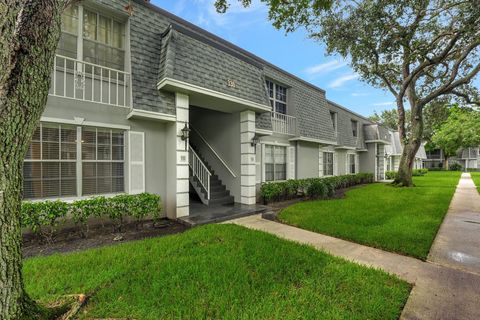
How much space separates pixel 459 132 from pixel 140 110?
45.1m

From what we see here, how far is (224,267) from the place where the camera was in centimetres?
338

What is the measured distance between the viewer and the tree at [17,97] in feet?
5.41

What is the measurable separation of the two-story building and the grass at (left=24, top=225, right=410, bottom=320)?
7.29ft

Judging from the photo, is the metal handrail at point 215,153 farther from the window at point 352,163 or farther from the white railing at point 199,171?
the window at point 352,163

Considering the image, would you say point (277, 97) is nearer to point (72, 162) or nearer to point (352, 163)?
point (72, 162)

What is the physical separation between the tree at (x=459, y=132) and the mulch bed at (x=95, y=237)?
131 ft

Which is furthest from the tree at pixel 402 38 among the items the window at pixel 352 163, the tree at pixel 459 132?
the tree at pixel 459 132

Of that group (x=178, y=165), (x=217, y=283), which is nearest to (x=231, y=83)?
(x=178, y=165)

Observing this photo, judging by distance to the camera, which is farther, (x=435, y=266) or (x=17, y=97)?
(x=435, y=266)

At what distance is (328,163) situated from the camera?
14914 mm

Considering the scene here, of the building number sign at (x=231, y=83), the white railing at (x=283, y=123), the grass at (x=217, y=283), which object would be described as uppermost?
the building number sign at (x=231, y=83)

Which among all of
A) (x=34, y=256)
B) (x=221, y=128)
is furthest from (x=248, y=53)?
(x=34, y=256)

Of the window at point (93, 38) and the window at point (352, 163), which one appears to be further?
the window at point (352, 163)

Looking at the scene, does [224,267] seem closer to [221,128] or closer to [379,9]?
[221,128]
